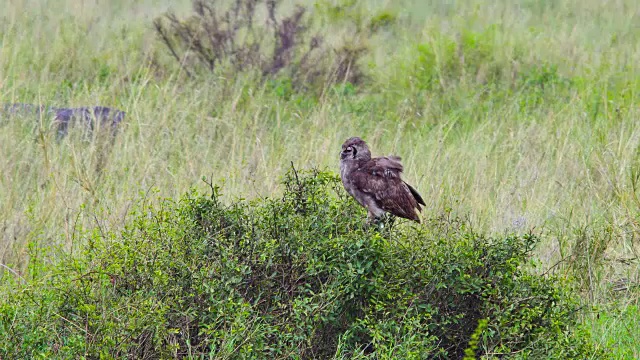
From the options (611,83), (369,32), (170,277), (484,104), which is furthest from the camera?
(369,32)

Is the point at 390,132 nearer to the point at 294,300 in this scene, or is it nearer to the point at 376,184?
the point at 376,184

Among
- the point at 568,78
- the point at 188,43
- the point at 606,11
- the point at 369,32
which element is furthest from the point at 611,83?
the point at 606,11

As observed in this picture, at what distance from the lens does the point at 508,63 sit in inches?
464

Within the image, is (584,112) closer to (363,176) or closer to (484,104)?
(484,104)

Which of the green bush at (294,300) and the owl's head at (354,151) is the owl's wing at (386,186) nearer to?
the owl's head at (354,151)

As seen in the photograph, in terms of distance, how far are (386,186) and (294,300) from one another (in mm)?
1208

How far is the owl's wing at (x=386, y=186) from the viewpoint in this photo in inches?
213

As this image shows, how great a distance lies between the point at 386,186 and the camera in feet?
17.8

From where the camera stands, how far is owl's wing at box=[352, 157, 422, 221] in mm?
5410

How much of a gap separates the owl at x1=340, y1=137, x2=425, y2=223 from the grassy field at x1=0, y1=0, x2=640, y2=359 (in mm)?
655

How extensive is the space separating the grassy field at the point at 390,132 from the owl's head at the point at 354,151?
868 mm

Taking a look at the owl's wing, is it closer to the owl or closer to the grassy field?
the owl

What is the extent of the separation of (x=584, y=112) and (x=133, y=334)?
6.37 m

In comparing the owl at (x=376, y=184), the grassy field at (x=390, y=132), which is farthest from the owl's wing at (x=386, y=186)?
the grassy field at (x=390, y=132)
